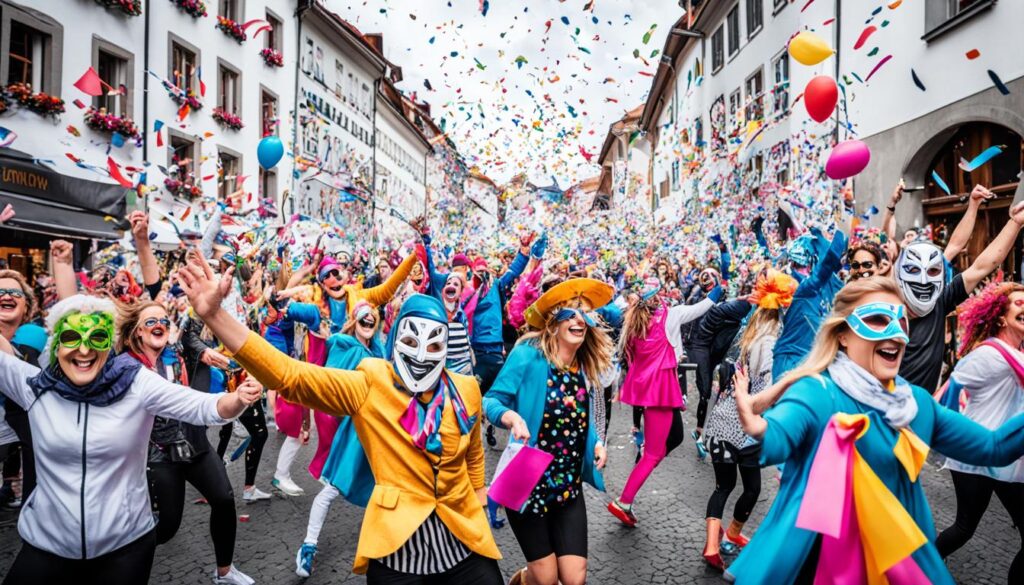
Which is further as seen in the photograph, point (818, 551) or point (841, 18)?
point (841, 18)

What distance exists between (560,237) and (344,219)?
25.1 feet

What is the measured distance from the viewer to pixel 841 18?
1531 cm

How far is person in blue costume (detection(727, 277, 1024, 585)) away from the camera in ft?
8.11

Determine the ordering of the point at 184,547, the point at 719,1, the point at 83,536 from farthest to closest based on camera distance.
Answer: the point at 719,1
the point at 184,547
the point at 83,536

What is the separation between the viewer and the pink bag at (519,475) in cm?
353

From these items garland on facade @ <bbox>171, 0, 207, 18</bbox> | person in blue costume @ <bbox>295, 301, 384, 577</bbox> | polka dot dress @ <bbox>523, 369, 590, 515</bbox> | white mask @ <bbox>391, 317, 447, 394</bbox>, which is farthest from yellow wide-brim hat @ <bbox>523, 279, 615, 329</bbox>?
garland on facade @ <bbox>171, 0, 207, 18</bbox>

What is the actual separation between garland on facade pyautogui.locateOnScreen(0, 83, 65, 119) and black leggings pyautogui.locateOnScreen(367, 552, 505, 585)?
14.1 m

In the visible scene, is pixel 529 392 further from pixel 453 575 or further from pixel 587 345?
pixel 453 575

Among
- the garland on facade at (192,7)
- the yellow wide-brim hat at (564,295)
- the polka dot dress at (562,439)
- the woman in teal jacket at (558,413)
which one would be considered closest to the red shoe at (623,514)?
the woman in teal jacket at (558,413)

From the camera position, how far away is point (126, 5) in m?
16.1

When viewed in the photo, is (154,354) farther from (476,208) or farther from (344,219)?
(476,208)

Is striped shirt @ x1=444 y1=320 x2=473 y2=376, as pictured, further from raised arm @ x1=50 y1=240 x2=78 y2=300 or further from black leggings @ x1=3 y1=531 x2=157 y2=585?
black leggings @ x1=3 y1=531 x2=157 y2=585

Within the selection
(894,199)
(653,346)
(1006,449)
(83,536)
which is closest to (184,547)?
(83,536)

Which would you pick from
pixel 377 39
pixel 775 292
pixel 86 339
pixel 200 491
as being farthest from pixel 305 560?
pixel 377 39
